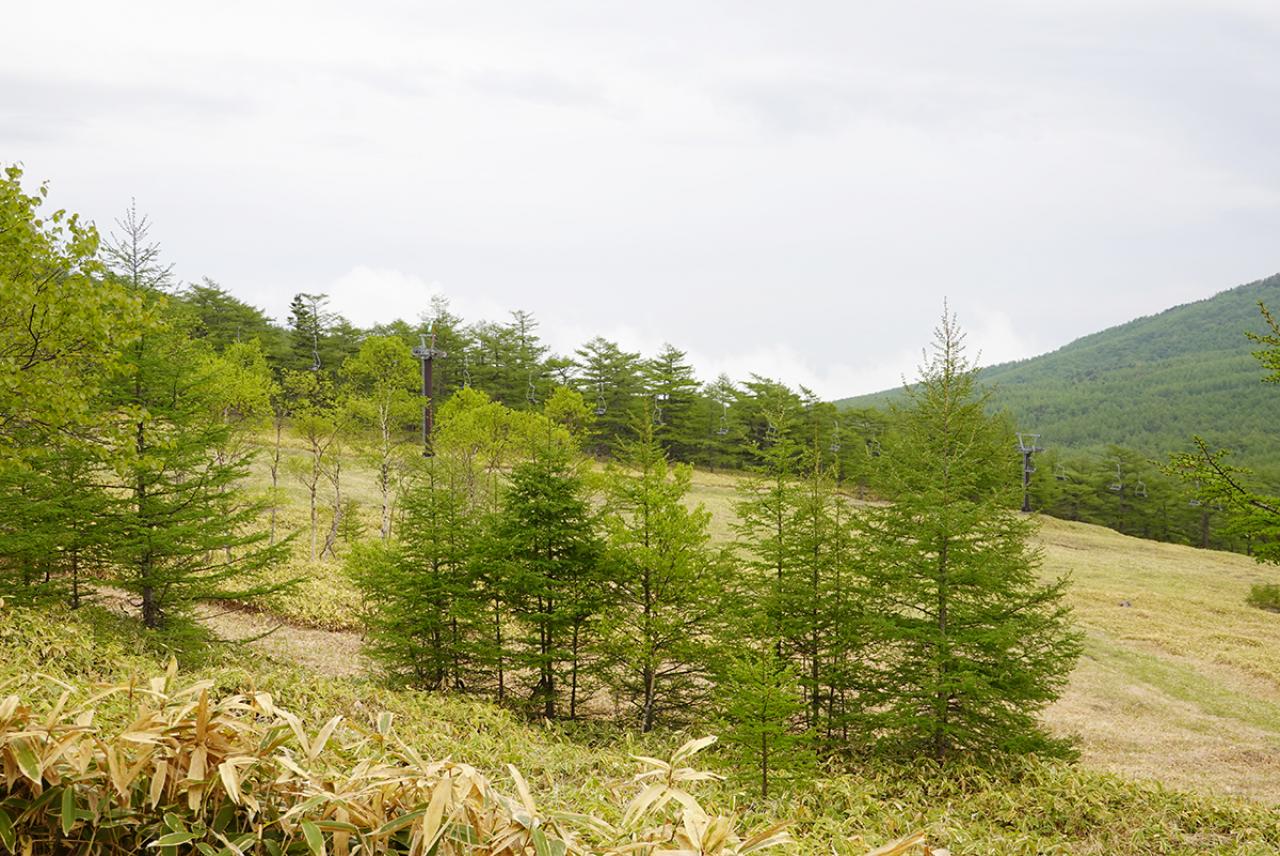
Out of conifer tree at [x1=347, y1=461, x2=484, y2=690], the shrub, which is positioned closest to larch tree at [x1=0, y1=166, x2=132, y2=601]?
conifer tree at [x1=347, y1=461, x2=484, y2=690]

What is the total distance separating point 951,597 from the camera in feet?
43.1

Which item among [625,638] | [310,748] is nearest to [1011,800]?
[625,638]

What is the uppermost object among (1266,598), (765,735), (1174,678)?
(765,735)

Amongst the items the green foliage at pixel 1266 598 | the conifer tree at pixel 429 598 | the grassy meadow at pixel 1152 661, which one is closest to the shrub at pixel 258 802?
the conifer tree at pixel 429 598

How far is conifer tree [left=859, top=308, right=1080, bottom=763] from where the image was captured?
1277 centimetres

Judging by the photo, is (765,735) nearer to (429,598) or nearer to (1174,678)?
(429,598)

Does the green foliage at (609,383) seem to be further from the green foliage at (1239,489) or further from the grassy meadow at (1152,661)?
the green foliage at (1239,489)

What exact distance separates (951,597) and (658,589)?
17.6 feet

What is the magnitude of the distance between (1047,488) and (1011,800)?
63.5 m

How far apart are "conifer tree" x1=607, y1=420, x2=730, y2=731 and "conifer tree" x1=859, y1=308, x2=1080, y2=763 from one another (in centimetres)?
321

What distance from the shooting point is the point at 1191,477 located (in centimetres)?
1084

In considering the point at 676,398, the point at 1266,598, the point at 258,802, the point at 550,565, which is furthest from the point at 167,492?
the point at 676,398

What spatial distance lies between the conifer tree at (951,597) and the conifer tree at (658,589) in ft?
10.5

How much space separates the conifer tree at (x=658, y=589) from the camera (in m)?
15.2
